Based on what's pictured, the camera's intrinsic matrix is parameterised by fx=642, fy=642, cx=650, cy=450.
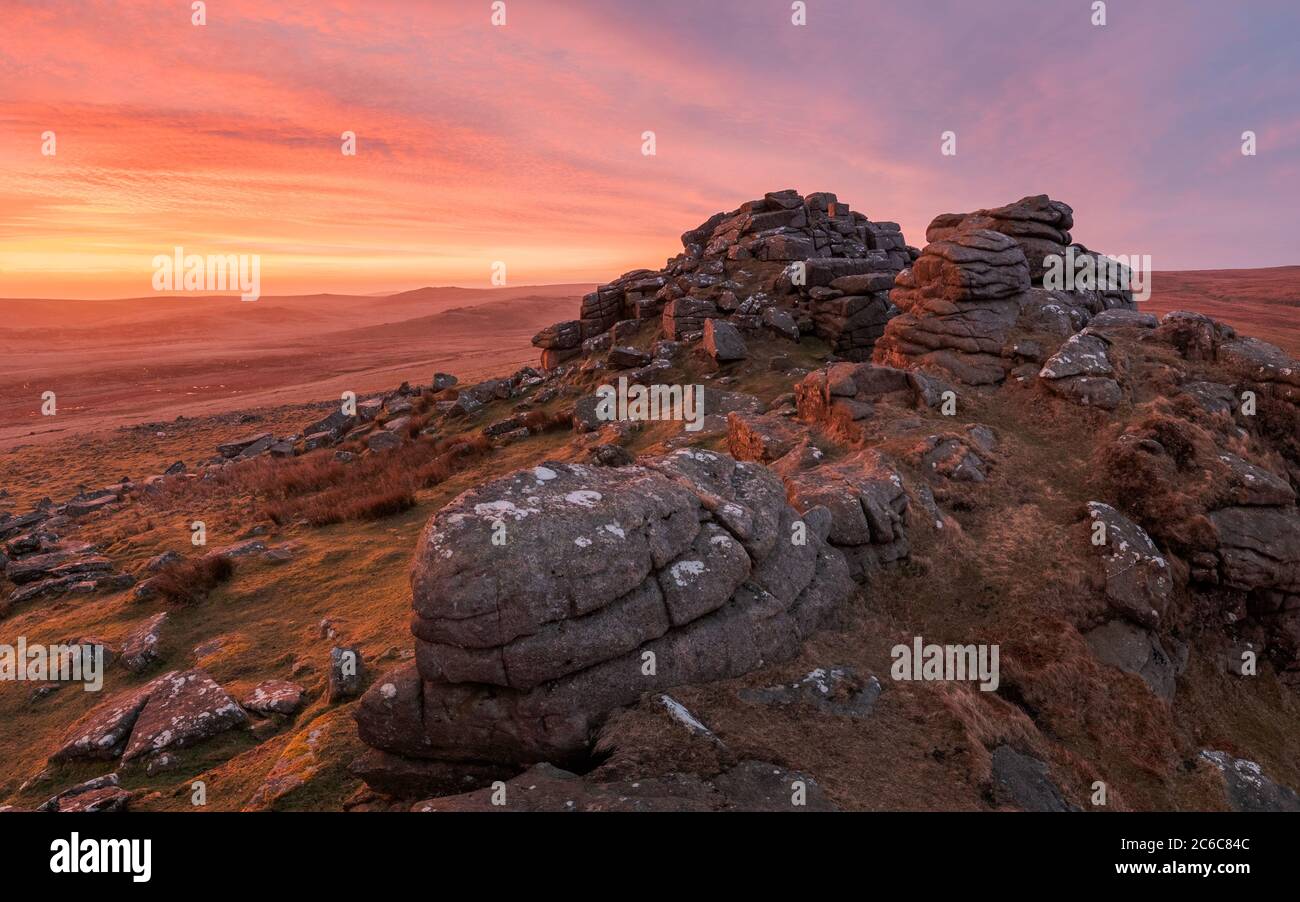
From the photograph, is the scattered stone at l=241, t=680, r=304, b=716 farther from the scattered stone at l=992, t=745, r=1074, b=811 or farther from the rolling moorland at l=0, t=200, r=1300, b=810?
the scattered stone at l=992, t=745, r=1074, b=811

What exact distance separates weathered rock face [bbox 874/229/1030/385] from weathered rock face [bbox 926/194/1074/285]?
1.85 m

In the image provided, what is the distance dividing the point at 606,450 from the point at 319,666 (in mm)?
9366

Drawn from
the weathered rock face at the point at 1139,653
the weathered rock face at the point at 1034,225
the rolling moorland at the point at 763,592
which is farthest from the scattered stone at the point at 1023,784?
the weathered rock face at the point at 1034,225

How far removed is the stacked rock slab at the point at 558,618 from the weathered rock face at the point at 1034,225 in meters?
19.2

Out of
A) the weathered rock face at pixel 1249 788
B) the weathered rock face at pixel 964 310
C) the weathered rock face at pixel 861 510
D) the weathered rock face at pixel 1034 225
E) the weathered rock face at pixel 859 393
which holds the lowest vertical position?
the weathered rock face at pixel 1249 788

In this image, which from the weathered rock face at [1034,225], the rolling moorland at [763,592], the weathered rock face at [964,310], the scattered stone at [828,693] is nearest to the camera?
the rolling moorland at [763,592]

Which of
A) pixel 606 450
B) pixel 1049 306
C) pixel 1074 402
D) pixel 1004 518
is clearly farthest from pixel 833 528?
pixel 1049 306

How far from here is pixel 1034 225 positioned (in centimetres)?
2314

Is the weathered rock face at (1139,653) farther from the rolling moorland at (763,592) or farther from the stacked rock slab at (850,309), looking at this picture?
the stacked rock slab at (850,309)

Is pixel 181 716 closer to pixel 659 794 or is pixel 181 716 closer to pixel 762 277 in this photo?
pixel 659 794

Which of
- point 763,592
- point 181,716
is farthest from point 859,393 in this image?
point 181,716

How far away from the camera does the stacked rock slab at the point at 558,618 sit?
7219 millimetres

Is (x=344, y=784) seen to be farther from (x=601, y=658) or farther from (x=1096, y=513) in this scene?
(x=1096, y=513)
